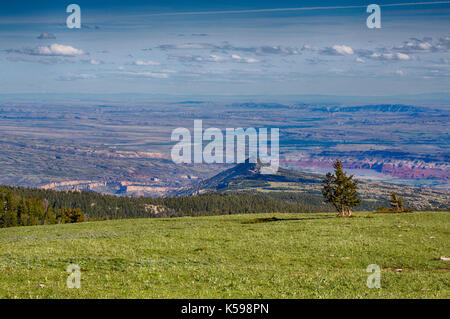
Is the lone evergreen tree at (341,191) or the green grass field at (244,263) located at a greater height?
the lone evergreen tree at (341,191)

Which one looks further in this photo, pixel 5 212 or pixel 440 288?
pixel 5 212

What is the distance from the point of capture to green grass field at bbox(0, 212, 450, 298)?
2039cm

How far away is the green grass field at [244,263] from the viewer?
20391 mm

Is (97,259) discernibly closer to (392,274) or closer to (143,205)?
(392,274)

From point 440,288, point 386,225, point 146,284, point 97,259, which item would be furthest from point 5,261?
point 386,225

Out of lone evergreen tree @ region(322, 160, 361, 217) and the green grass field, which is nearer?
the green grass field

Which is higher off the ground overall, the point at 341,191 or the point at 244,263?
the point at 341,191

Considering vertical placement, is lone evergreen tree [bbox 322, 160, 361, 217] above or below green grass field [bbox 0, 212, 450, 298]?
above

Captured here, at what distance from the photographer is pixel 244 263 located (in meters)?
29.9

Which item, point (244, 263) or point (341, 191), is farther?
point (341, 191)

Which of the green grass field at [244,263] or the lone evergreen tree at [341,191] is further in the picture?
the lone evergreen tree at [341,191]
